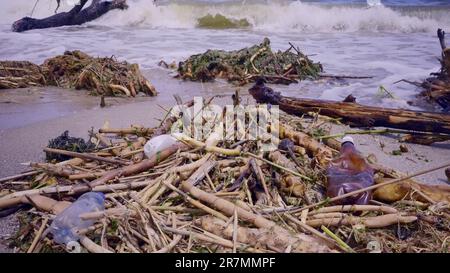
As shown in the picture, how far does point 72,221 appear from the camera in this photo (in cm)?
236

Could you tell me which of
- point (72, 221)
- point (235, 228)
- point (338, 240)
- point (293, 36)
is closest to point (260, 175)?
point (235, 228)

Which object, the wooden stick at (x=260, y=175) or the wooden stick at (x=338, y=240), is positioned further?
the wooden stick at (x=260, y=175)

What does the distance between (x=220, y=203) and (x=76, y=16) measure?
1441cm

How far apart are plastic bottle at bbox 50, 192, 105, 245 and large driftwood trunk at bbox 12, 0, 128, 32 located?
13276 millimetres

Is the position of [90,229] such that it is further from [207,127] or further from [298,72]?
[298,72]

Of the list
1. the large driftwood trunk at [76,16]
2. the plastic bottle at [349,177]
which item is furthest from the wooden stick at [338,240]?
the large driftwood trunk at [76,16]

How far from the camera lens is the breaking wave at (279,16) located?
1502 cm

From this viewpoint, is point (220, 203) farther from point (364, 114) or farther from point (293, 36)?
point (293, 36)

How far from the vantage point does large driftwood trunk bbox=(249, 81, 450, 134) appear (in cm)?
420

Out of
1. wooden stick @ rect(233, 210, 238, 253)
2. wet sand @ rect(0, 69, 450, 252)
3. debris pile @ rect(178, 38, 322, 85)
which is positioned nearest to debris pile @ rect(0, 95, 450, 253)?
wooden stick @ rect(233, 210, 238, 253)

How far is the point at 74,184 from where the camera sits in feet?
9.37

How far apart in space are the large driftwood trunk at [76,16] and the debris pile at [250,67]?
8528 millimetres

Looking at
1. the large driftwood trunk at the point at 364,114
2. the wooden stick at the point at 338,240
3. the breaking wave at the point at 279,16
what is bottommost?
the wooden stick at the point at 338,240

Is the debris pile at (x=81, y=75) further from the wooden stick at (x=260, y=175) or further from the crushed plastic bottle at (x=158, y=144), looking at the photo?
the wooden stick at (x=260, y=175)
